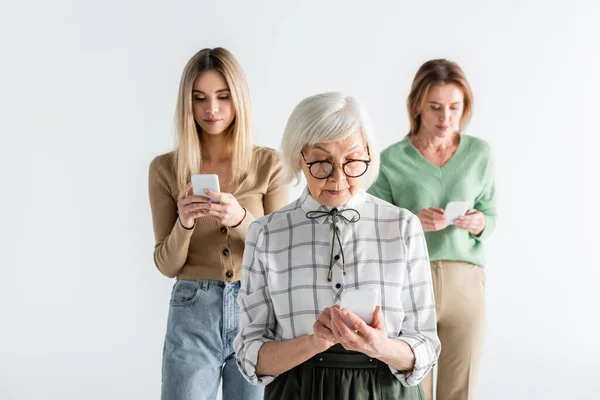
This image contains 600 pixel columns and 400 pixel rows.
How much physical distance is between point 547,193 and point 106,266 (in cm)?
297

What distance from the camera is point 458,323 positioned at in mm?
3654

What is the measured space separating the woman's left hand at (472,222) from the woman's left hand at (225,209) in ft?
3.43

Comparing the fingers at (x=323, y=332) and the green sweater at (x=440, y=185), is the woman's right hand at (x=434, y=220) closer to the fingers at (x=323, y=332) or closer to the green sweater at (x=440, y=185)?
the green sweater at (x=440, y=185)

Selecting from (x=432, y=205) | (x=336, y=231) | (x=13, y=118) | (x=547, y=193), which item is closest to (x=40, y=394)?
(x=13, y=118)

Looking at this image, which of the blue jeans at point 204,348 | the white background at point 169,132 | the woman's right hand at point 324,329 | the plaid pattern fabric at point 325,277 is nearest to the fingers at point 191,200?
the blue jeans at point 204,348

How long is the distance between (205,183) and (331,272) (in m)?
0.92

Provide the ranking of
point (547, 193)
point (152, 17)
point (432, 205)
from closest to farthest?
1. point (432, 205)
2. point (152, 17)
3. point (547, 193)

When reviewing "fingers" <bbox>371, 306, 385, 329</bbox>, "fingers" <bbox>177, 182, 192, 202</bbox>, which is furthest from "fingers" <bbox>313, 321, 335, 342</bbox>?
"fingers" <bbox>177, 182, 192, 202</bbox>

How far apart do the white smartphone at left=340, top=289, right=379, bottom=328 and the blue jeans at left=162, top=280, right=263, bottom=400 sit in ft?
3.50

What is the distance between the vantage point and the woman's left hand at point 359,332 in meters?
2.05

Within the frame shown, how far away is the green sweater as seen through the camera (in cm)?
374

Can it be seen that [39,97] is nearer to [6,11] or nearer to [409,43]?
[6,11]

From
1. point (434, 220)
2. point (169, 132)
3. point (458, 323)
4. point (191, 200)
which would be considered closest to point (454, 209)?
point (434, 220)

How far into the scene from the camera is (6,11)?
5.84 metres
